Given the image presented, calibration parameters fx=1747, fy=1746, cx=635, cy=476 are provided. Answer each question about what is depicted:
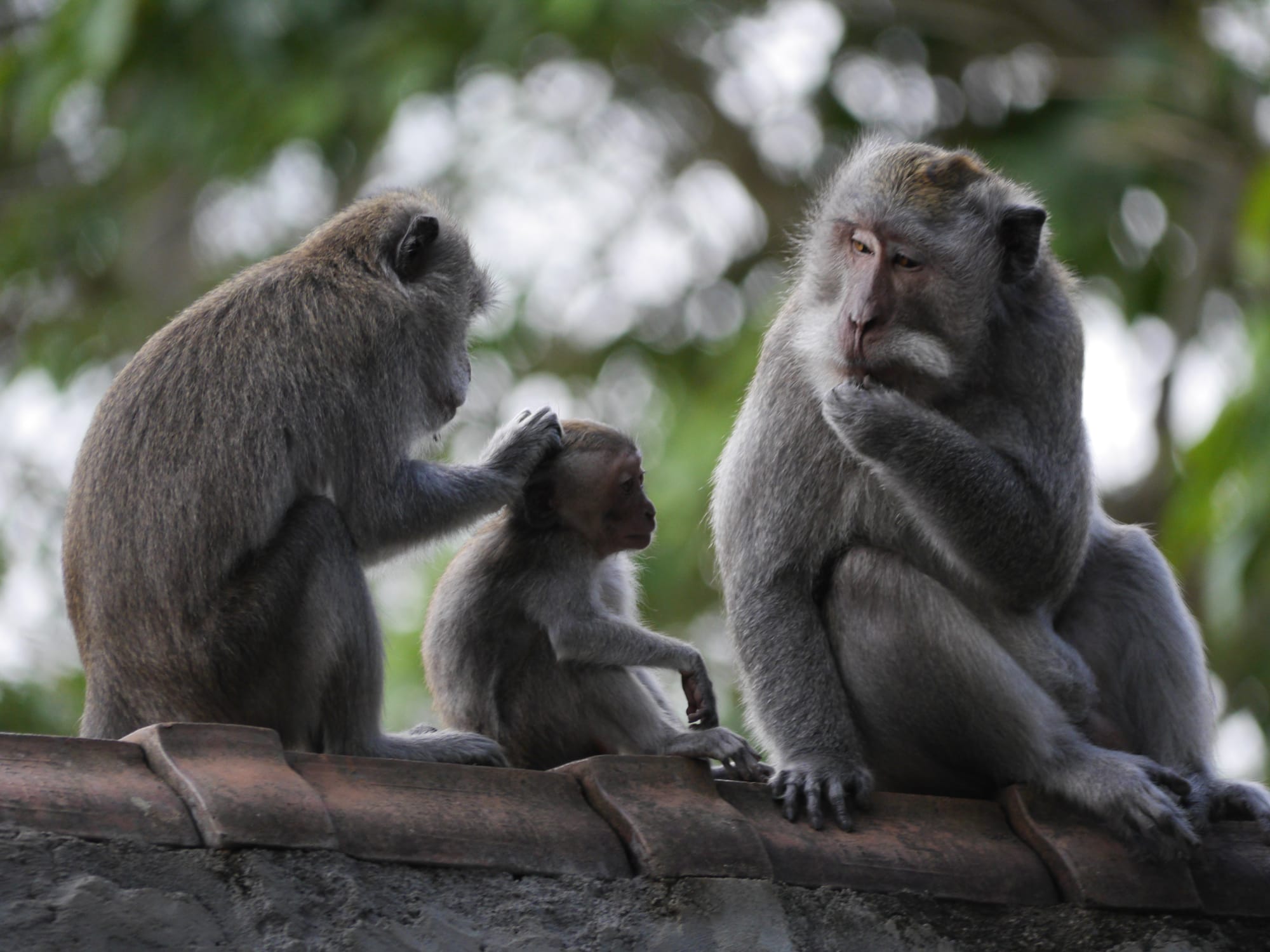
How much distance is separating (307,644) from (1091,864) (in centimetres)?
194

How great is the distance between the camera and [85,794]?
10.5ft

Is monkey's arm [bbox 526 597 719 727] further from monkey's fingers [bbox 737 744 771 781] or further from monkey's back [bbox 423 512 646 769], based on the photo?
monkey's fingers [bbox 737 744 771 781]

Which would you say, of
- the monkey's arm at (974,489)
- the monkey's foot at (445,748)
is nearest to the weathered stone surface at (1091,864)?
the monkey's arm at (974,489)

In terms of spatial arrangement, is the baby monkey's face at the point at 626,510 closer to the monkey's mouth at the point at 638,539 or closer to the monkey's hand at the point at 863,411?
the monkey's mouth at the point at 638,539

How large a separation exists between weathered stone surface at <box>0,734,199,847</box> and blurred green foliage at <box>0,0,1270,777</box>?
233 inches

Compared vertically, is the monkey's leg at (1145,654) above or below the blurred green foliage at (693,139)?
below

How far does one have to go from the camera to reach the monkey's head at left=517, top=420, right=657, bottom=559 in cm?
466

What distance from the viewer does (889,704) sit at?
439 cm

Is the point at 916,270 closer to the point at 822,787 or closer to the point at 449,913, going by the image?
the point at 822,787

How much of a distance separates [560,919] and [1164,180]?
9693 mm

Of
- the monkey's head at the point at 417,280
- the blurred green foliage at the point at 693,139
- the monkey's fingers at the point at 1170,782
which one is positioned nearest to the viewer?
the monkey's fingers at the point at 1170,782

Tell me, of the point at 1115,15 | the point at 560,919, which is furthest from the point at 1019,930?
the point at 1115,15

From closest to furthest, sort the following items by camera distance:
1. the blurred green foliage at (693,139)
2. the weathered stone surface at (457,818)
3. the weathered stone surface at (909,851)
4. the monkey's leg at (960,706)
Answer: the weathered stone surface at (457,818)
the weathered stone surface at (909,851)
the monkey's leg at (960,706)
the blurred green foliage at (693,139)

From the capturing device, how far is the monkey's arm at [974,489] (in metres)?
4.28
